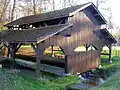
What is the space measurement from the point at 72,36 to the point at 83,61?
8.10 feet

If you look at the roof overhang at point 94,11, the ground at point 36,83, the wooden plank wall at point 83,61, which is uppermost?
the roof overhang at point 94,11

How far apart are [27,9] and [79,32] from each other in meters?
20.6

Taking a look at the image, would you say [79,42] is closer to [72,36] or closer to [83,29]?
[72,36]

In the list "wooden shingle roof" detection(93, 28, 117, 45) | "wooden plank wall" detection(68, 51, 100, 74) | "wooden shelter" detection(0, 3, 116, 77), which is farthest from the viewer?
"wooden shingle roof" detection(93, 28, 117, 45)

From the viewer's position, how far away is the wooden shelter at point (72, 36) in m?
12.8

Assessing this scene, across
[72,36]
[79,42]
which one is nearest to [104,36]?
[79,42]

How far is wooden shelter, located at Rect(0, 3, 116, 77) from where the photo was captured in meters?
12.8

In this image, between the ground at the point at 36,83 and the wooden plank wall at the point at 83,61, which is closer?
the ground at the point at 36,83

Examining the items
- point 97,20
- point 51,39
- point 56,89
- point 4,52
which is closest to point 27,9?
point 4,52

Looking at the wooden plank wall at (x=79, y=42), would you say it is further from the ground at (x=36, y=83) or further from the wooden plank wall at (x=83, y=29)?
the ground at (x=36, y=83)

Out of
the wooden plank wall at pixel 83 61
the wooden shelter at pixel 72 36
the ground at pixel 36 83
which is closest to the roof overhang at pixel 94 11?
the wooden shelter at pixel 72 36

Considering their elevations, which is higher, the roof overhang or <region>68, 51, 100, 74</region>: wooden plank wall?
the roof overhang

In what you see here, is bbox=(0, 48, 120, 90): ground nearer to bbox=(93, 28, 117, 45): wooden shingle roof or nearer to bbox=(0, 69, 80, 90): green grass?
bbox=(0, 69, 80, 90): green grass

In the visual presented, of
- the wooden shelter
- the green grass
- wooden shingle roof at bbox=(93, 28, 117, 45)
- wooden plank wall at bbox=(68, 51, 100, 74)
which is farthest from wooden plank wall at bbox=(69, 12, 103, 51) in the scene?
the green grass
